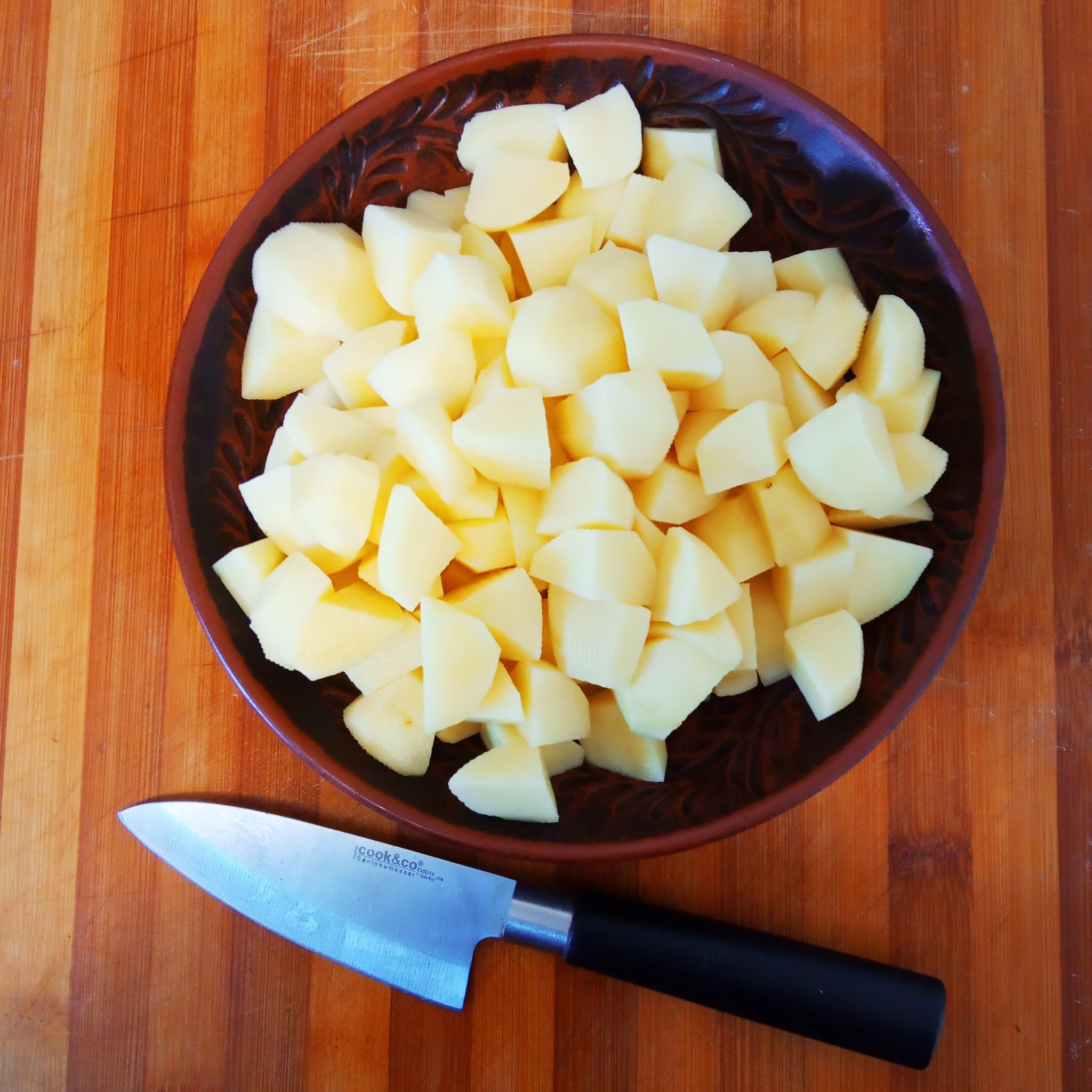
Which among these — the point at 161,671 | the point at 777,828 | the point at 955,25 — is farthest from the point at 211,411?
the point at 955,25

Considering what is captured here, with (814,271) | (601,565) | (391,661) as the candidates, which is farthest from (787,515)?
(391,661)

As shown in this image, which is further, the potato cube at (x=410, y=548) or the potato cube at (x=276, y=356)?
the potato cube at (x=276, y=356)

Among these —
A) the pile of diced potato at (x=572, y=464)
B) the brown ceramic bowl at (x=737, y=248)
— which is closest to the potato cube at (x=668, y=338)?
the pile of diced potato at (x=572, y=464)

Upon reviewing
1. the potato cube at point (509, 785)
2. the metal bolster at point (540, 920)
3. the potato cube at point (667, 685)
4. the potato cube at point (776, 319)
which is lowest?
the metal bolster at point (540, 920)

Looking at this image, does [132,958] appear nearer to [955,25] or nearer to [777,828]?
[777,828]

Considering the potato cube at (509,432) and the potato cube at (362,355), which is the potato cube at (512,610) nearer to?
the potato cube at (509,432)

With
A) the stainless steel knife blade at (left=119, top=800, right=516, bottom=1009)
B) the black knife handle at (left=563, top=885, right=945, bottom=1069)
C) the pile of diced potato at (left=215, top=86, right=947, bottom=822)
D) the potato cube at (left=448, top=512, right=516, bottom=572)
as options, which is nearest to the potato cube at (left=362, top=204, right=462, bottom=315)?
the pile of diced potato at (left=215, top=86, right=947, bottom=822)

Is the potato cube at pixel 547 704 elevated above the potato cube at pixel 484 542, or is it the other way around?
the potato cube at pixel 484 542
